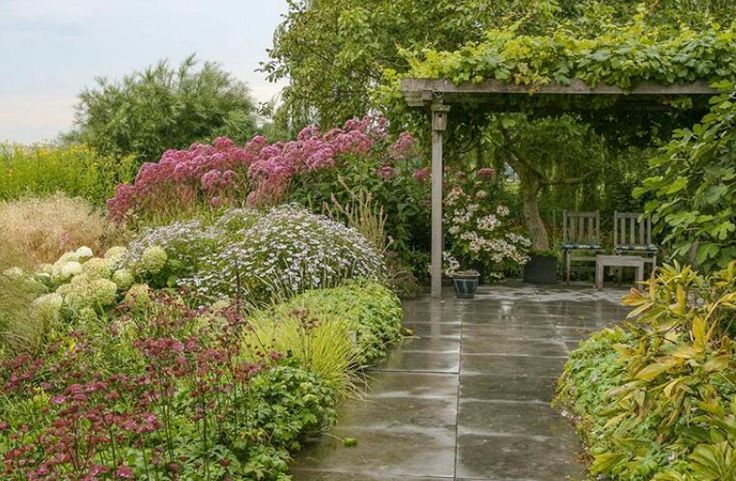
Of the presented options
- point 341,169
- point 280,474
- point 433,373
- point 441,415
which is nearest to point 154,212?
point 341,169

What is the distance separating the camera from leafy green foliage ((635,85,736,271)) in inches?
144

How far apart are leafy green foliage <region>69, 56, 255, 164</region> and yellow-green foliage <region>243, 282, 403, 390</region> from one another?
1284cm

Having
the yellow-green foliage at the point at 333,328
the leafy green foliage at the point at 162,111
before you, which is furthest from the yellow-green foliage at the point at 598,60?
the leafy green foliage at the point at 162,111

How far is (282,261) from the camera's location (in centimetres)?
690

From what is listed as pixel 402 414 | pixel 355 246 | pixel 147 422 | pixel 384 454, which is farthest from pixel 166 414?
pixel 355 246

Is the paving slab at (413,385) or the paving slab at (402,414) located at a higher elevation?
the paving slab at (413,385)

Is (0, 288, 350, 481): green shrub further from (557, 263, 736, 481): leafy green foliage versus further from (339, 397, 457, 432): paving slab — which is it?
(557, 263, 736, 481): leafy green foliage

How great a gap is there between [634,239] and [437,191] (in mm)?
3163

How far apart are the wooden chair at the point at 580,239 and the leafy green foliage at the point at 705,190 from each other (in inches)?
244

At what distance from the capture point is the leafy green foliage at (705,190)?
12.0 feet

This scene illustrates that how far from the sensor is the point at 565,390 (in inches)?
180

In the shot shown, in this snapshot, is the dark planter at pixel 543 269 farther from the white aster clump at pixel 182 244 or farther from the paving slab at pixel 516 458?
the paving slab at pixel 516 458

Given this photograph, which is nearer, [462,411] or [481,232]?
[462,411]

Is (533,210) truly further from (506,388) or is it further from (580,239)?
(506,388)
